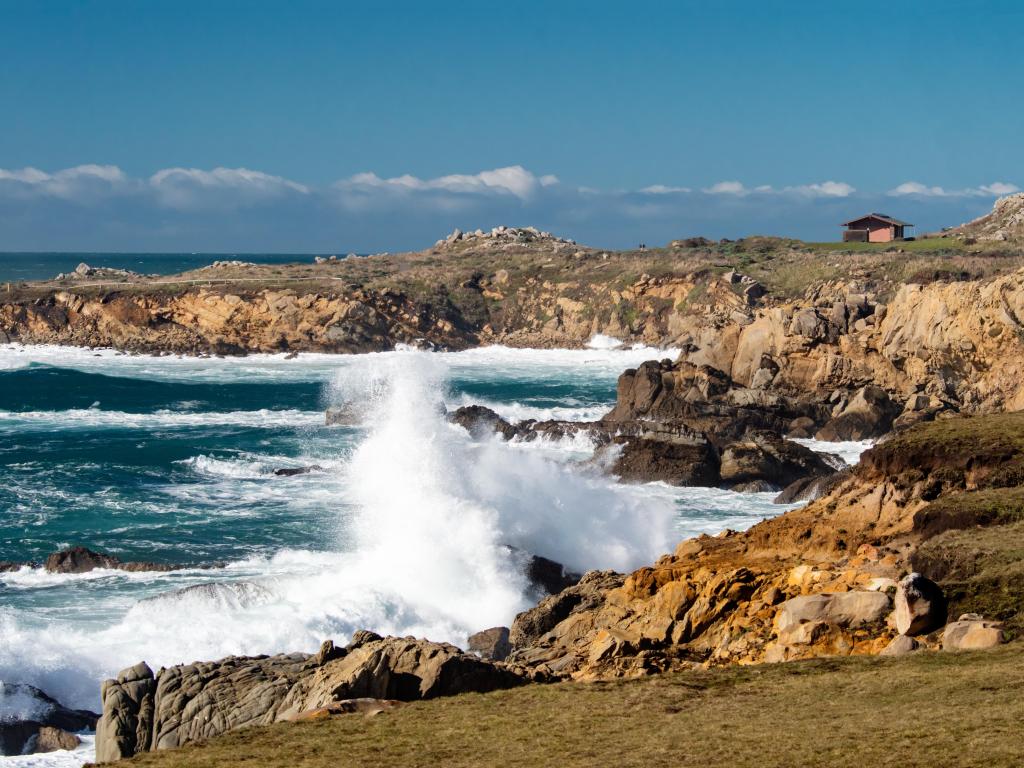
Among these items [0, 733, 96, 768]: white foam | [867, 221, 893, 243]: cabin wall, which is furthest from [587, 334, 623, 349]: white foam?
[0, 733, 96, 768]: white foam

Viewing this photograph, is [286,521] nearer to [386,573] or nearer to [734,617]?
[386,573]

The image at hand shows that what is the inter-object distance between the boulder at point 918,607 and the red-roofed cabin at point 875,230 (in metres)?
94.0

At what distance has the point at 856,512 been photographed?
966 inches

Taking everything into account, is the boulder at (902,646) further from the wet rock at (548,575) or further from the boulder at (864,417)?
the boulder at (864,417)

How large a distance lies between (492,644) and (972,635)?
9492mm

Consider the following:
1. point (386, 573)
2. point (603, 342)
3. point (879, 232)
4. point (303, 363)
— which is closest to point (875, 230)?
point (879, 232)

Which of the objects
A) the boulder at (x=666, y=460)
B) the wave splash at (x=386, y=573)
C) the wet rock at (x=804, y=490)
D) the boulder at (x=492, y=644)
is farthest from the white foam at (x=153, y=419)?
the boulder at (x=492, y=644)

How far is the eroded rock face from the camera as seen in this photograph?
18.1 meters

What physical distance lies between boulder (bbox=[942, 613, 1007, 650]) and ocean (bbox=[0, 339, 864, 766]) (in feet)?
36.9

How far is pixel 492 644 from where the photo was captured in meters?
24.7

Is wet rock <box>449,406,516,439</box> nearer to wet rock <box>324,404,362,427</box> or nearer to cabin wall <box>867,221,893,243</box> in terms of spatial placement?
wet rock <box>324,404,362,427</box>

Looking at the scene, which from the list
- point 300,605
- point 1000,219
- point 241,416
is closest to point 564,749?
point 300,605

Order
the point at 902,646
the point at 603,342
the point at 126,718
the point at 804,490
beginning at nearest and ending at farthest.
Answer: the point at 126,718, the point at 902,646, the point at 804,490, the point at 603,342

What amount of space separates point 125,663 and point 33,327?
73.8m
